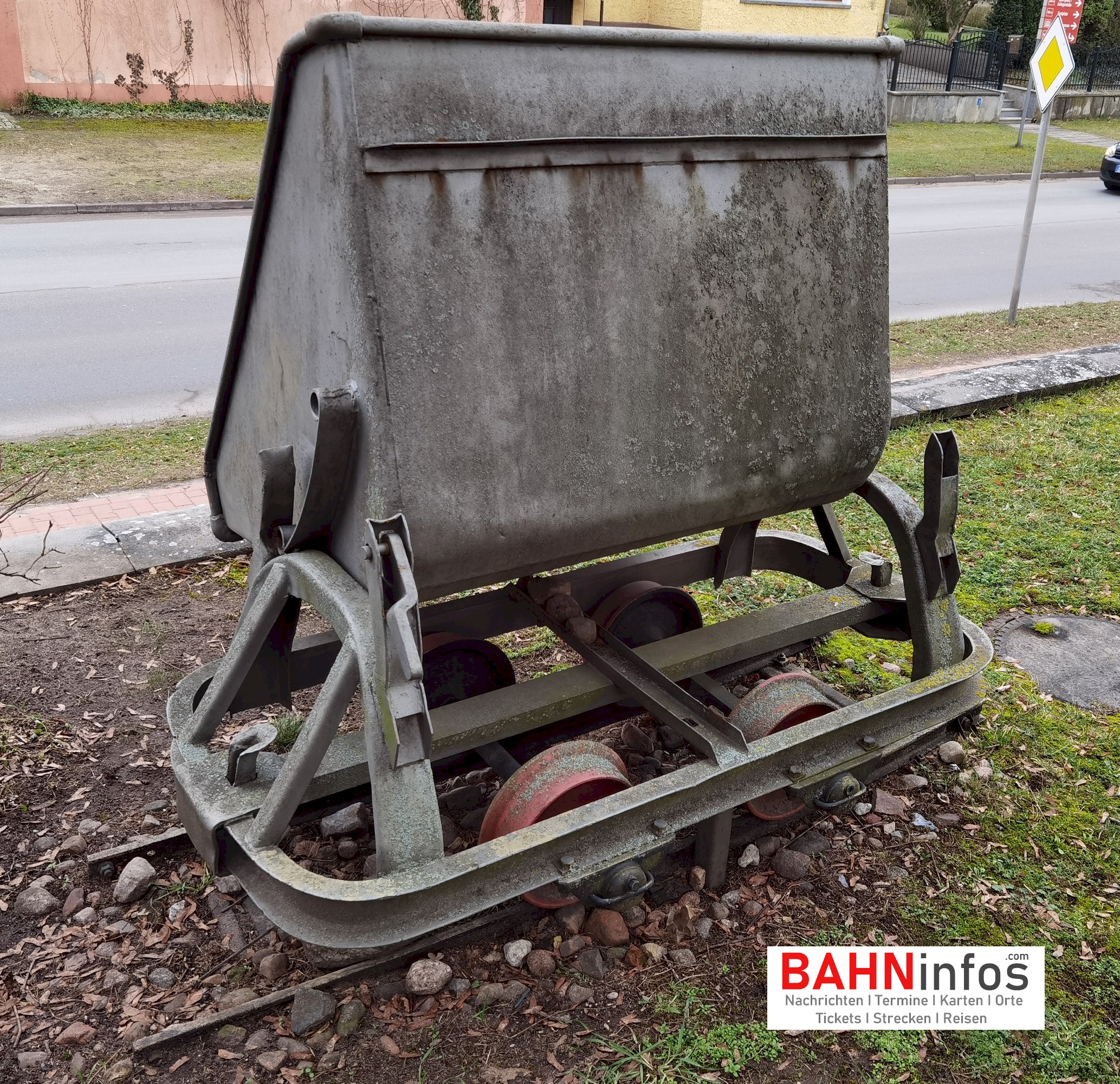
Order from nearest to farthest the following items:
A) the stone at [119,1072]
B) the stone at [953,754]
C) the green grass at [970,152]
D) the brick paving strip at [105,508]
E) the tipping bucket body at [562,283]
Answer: the tipping bucket body at [562,283], the stone at [119,1072], the stone at [953,754], the brick paving strip at [105,508], the green grass at [970,152]

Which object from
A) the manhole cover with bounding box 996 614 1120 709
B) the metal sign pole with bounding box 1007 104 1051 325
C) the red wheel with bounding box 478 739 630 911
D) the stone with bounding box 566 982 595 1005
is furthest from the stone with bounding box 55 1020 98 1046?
the metal sign pole with bounding box 1007 104 1051 325

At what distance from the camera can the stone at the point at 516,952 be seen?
2895 mm

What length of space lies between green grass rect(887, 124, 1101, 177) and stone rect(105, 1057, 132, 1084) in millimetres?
21203

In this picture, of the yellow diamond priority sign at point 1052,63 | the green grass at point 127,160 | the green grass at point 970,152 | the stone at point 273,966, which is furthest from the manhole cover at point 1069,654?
the green grass at point 970,152

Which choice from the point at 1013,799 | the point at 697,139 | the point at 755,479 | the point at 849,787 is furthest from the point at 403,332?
the point at 1013,799

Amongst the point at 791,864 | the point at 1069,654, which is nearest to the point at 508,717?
the point at 791,864

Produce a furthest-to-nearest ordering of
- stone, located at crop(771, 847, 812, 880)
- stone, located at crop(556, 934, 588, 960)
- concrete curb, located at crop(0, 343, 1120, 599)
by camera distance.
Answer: concrete curb, located at crop(0, 343, 1120, 599)
stone, located at crop(771, 847, 812, 880)
stone, located at crop(556, 934, 588, 960)

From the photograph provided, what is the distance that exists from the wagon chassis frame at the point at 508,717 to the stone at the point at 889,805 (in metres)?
0.10

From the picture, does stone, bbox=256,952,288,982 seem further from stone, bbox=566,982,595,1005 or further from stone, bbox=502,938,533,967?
stone, bbox=566,982,595,1005

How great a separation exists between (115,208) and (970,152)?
1870cm

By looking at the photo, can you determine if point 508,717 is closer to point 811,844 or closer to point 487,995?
point 487,995

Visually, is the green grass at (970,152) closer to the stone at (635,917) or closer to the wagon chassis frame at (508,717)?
the wagon chassis frame at (508,717)

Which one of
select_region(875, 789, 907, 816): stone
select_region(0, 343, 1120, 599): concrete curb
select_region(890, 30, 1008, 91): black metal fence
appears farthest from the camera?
select_region(890, 30, 1008, 91): black metal fence

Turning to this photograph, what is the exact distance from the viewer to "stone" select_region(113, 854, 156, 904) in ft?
10.2
